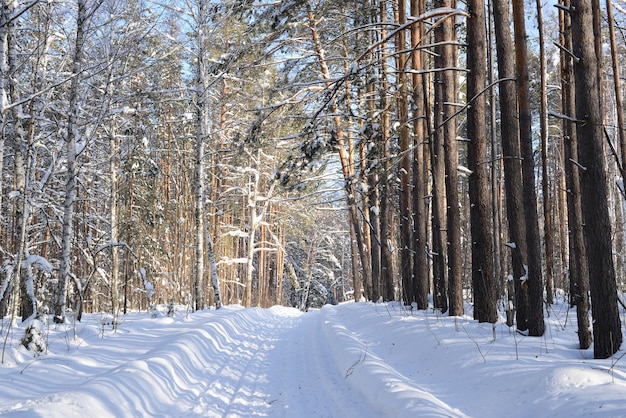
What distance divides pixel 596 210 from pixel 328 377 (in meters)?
4.01

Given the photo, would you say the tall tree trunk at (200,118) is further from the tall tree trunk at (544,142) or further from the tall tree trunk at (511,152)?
the tall tree trunk at (511,152)

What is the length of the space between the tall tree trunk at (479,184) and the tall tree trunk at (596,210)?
8.52ft

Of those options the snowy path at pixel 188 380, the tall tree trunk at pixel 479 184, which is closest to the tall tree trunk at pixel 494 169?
the tall tree trunk at pixel 479 184

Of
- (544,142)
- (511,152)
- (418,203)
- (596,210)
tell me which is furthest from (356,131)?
(596,210)

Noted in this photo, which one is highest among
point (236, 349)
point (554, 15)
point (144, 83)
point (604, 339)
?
point (554, 15)

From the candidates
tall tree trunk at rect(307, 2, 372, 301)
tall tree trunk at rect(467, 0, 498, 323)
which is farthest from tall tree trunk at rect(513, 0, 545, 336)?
tall tree trunk at rect(307, 2, 372, 301)

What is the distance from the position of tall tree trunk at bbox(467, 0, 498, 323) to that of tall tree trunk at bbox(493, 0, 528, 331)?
519mm

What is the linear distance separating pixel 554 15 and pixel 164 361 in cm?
2004

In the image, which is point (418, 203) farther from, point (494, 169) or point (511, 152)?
point (511, 152)

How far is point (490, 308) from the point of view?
26.6 feet

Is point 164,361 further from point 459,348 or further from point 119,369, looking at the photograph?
point 459,348

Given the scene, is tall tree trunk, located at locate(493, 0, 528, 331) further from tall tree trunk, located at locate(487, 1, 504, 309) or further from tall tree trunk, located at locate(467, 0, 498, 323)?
tall tree trunk, located at locate(487, 1, 504, 309)

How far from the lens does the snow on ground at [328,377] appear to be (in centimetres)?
409

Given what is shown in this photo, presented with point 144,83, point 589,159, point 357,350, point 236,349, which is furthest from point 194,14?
point 589,159
